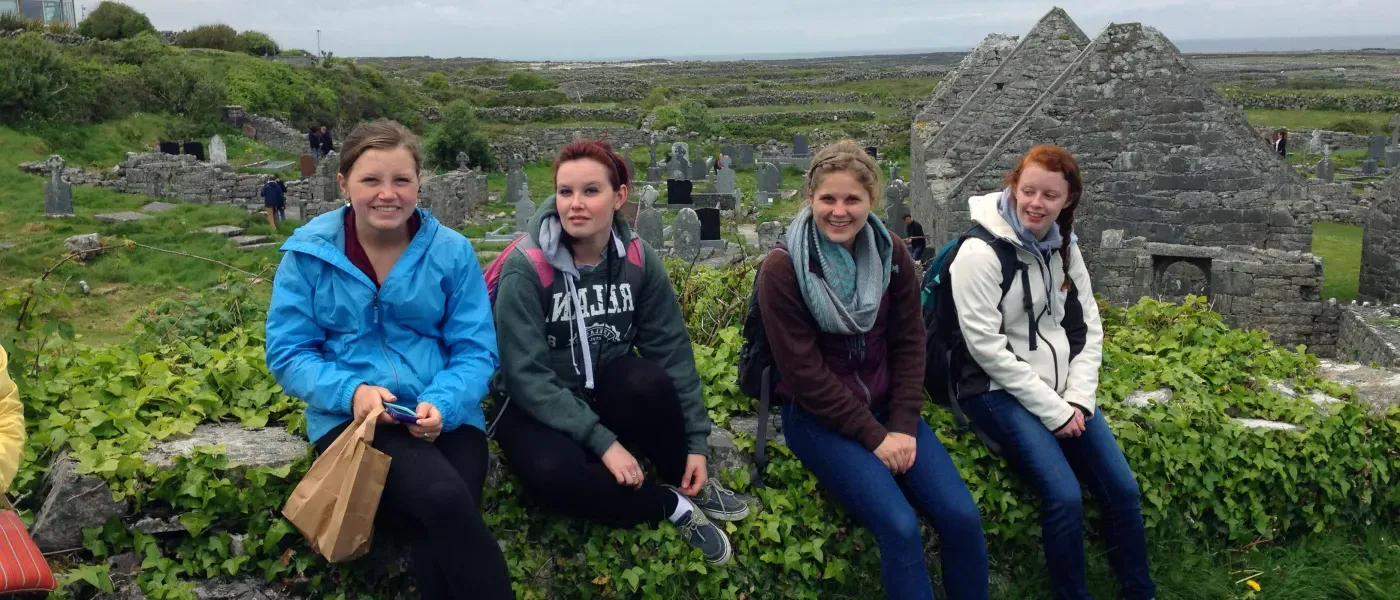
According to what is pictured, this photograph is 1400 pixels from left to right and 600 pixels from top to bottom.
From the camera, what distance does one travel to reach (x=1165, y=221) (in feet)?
33.4

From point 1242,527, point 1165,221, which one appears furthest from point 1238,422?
point 1165,221

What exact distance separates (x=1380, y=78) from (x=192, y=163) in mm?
74489

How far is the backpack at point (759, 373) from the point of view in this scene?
3.63m

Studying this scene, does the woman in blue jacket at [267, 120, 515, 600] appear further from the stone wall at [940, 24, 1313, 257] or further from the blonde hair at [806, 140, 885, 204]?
the stone wall at [940, 24, 1313, 257]

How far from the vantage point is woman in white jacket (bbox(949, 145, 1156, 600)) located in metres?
3.55

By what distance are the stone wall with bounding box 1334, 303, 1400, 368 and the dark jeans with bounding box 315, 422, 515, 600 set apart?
25.4 ft

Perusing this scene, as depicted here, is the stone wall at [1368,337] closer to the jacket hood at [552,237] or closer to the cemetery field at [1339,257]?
the cemetery field at [1339,257]

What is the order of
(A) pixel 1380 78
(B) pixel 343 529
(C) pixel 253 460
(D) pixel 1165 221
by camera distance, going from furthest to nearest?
(A) pixel 1380 78, (D) pixel 1165 221, (C) pixel 253 460, (B) pixel 343 529

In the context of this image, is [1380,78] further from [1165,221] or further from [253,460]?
[253,460]

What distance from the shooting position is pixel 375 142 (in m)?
3.24

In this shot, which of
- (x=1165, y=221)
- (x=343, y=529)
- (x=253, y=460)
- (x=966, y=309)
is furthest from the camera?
(x=1165, y=221)

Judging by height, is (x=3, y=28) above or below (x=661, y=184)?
above

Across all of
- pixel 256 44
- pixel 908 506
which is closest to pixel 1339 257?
pixel 908 506

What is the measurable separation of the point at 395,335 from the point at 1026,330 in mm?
2344
